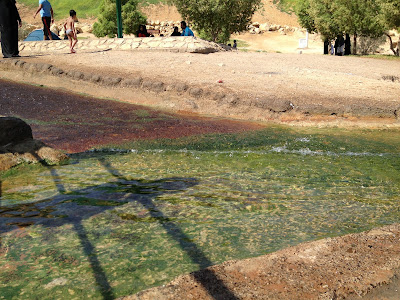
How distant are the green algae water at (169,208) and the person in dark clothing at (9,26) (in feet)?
26.1

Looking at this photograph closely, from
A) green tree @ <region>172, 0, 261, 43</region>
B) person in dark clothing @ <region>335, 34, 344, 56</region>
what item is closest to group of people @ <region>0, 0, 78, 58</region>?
green tree @ <region>172, 0, 261, 43</region>

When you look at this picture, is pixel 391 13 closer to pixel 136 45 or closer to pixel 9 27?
pixel 136 45

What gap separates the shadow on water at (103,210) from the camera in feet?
8.35

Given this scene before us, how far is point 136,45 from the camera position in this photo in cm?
1413

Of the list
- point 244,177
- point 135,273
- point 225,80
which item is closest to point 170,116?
point 225,80

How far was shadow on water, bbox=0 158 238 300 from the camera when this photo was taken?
254 cm

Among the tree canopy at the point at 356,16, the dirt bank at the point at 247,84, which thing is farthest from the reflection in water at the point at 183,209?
the tree canopy at the point at 356,16

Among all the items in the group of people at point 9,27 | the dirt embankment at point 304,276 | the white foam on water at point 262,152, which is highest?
the group of people at point 9,27

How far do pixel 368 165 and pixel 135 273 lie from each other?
3.66 m

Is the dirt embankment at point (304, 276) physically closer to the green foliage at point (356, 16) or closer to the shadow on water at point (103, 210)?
the shadow on water at point (103, 210)

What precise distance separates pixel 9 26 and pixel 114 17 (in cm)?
1716

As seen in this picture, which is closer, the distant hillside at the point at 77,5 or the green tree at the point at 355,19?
the green tree at the point at 355,19

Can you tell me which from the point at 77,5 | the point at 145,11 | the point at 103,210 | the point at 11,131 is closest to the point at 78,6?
the point at 77,5

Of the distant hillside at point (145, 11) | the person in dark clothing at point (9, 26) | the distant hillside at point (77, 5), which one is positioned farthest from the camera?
the distant hillside at point (77, 5)
